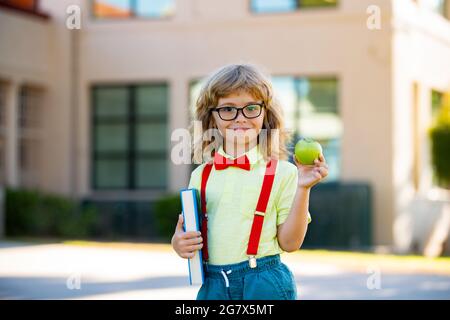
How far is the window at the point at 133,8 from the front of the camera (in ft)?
61.2

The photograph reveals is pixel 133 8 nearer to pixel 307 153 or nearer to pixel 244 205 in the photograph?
pixel 244 205

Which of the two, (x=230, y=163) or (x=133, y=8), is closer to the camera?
(x=230, y=163)

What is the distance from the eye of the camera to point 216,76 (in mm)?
3906

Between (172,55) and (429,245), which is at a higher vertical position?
(172,55)

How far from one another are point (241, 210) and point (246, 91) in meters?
0.48

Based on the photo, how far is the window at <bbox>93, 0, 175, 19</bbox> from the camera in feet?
61.2

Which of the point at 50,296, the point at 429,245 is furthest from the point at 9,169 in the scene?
the point at 50,296

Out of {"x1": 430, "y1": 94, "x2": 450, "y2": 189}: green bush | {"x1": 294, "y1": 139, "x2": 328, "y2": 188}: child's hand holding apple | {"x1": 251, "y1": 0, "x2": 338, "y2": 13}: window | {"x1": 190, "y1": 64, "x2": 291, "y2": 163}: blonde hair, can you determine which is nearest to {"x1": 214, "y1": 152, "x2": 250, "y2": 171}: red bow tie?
{"x1": 190, "y1": 64, "x2": 291, "y2": 163}: blonde hair

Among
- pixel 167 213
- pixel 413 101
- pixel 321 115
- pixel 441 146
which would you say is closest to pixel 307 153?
pixel 167 213

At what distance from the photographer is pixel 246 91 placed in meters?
3.85

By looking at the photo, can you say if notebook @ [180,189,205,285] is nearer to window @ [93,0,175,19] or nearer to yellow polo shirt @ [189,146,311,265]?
yellow polo shirt @ [189,146,311,265]
